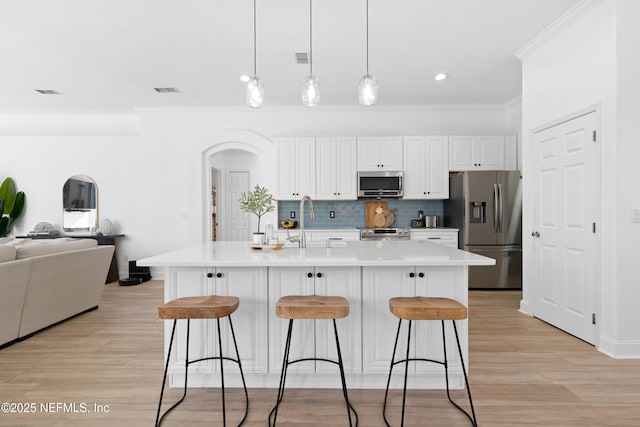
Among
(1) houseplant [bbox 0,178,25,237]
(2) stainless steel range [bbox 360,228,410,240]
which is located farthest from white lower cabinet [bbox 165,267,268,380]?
(1) houseplant [bbox 0,178,25,237]

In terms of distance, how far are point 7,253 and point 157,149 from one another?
3.39 meters

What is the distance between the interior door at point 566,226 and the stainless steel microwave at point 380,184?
2.08 meters

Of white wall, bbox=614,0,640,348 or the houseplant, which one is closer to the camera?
white wall, bbox=614,0,640,348

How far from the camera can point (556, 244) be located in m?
3.48

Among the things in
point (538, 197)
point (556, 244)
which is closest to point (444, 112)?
point (538, 197)

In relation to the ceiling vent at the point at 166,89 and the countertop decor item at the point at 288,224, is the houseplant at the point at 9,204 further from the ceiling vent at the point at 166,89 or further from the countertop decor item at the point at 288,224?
the countertop decor item at the point at 288,224

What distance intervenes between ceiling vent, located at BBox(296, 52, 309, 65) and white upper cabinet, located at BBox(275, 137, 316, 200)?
4.97ft

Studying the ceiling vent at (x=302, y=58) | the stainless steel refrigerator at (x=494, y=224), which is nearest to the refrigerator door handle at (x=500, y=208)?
the stainless steel refrigerator at (x=494, y=224)

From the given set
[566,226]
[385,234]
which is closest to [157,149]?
[385,234]

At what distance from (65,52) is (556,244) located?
5.59 m

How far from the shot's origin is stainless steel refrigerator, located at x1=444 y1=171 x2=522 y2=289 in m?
5.17

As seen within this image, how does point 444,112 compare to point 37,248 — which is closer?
point 37,248

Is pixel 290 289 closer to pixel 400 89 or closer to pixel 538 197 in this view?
pixel 538 197

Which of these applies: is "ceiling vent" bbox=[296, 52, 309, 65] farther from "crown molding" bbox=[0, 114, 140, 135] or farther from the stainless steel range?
"crown molding" bbox=[0, 114, 140, 135]
